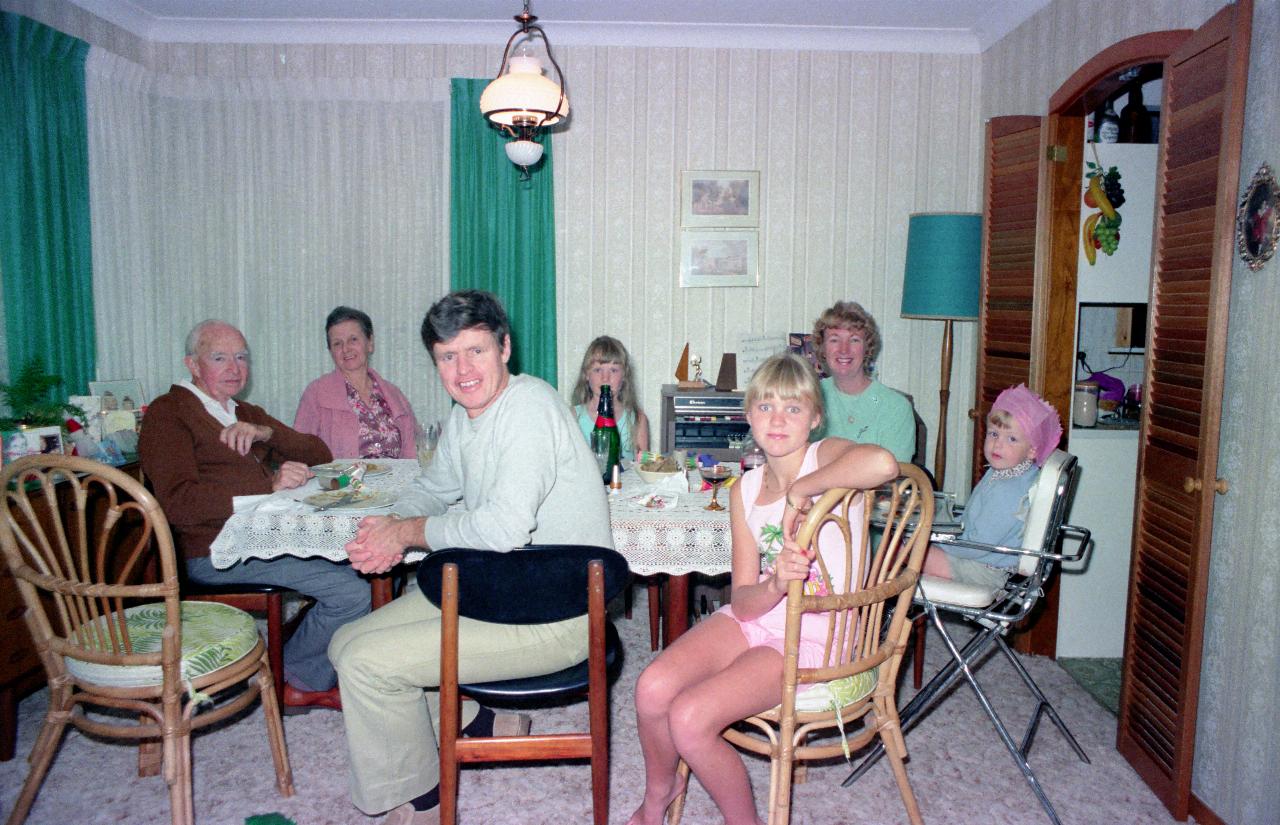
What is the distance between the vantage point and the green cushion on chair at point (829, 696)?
1790 mm

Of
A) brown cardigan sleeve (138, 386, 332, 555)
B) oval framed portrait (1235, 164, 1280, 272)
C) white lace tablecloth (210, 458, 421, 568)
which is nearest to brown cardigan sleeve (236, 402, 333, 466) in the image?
brown cardigan sleeve (138, 386, 332, 555)

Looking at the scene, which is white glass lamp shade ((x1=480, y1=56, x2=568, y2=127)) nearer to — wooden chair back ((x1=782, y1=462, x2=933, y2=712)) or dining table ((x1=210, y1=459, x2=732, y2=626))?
dining table ((x1=210, y1=459, x2=732, y2=626))

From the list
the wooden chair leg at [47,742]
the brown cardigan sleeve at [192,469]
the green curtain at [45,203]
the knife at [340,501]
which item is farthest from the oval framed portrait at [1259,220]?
the green curtain at [45,203]

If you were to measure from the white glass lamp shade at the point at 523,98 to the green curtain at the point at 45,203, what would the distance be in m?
1.84

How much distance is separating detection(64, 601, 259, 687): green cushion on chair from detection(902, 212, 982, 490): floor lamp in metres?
2.99

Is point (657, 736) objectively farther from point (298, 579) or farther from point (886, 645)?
point (298, 579)

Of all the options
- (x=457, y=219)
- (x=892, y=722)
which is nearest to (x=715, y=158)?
(x=457, y=219)

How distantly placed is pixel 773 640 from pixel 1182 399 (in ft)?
4.10

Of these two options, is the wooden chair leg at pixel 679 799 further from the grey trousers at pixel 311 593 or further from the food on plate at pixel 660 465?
the grey trousers at pixel 311 593

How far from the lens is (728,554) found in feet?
7.34

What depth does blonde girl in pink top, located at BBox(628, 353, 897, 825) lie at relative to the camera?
5.82 ft

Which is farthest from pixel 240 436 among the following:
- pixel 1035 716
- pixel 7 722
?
pixel 1035 716

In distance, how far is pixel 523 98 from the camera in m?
2.93

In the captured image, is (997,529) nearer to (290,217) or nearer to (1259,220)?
(1259,220)
